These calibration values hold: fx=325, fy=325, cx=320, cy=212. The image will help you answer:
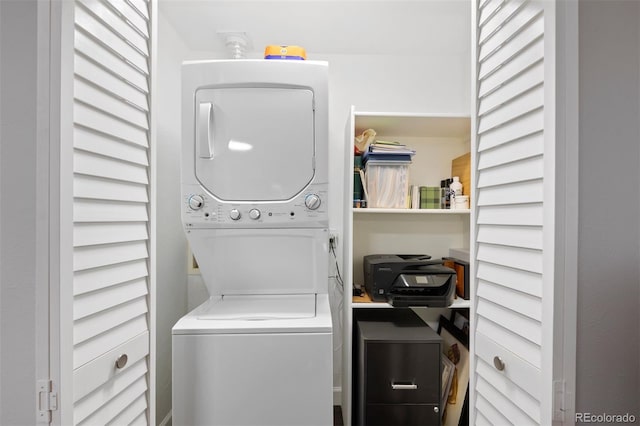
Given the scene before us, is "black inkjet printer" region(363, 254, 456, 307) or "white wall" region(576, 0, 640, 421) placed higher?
"white wall" region(576, 0, 640, 421)

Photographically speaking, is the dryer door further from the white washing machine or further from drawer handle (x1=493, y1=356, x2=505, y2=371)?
drawer handle (x1=493, y1=356, x2=505, y2=371)

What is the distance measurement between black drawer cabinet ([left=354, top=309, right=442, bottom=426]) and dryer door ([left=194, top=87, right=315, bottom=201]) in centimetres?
90

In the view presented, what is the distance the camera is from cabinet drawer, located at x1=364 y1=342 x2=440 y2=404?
1596 mm

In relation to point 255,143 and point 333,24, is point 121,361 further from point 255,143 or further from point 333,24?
point 333,24

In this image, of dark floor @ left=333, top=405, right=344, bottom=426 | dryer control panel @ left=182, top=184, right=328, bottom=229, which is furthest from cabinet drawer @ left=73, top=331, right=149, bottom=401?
dark floor @ left=333, top=405, right=344, bottom=426

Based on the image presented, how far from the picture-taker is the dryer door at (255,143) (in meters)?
1.46

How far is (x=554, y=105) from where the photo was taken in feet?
2.23

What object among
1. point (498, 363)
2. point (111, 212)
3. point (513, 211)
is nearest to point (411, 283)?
point (498, 363)

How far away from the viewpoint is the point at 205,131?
4.71 feet

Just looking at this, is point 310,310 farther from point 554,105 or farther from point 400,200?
point 554,105

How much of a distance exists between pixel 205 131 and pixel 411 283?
1.27 meters
